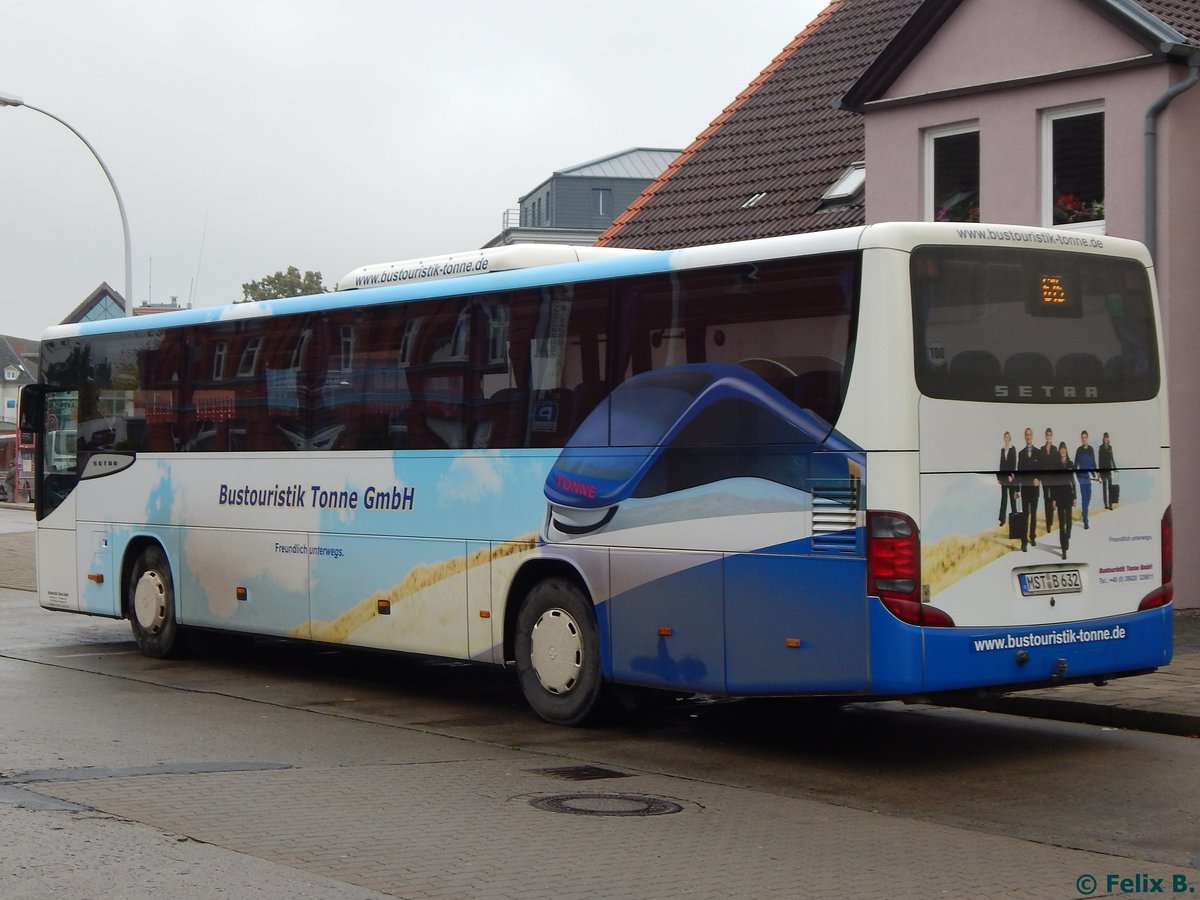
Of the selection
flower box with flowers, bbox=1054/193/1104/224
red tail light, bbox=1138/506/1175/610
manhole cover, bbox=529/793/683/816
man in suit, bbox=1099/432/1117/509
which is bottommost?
manhole cover, bbox=529/793/683/816

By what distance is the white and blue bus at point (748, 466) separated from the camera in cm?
922

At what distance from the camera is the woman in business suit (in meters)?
9.77

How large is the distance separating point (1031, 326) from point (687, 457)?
7.08ft

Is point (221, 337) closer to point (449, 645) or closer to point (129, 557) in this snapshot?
point (129, 557)

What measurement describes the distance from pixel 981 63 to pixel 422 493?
1063 centimetres

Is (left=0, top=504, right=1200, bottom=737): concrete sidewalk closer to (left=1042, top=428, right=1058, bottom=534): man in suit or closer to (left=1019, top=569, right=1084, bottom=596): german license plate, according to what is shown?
(left=1019, top=569, right=1084, bottom=596): german license plate

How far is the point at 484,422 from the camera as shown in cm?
1177

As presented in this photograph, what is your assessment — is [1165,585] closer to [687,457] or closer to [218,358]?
[687,457]

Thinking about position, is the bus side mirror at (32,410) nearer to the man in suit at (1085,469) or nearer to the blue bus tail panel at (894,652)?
the blue bus tail panel at (894,652)

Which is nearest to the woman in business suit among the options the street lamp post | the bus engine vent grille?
the bus engine vent grille

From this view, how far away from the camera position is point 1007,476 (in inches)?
376

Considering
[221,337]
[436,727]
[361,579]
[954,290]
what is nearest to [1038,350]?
[954,290]

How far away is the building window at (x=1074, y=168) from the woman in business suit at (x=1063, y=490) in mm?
9417

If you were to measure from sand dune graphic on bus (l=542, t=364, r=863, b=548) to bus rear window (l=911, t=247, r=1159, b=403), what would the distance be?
78cm
